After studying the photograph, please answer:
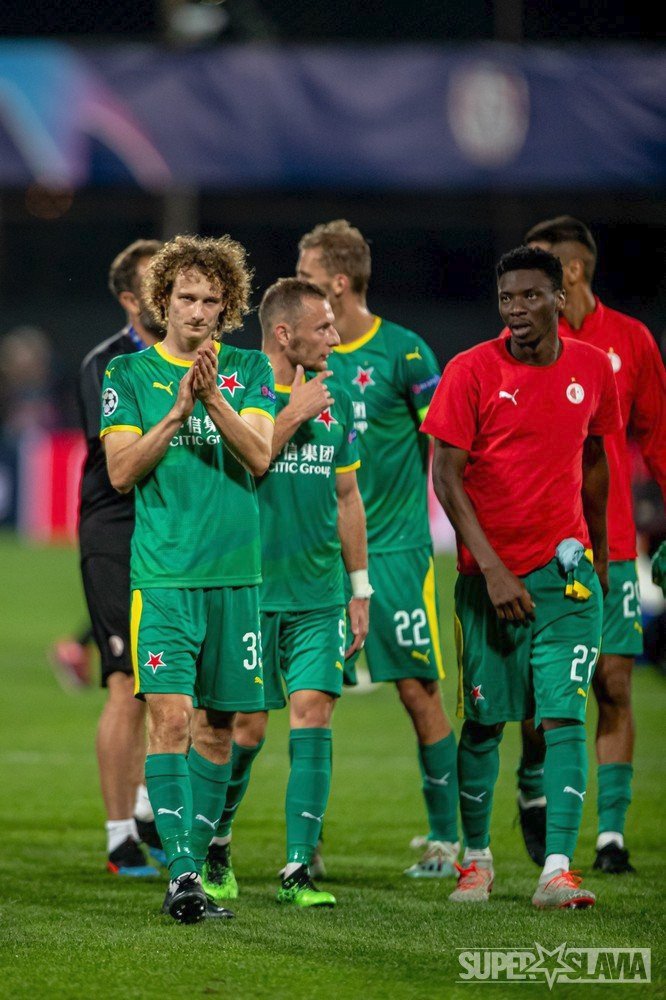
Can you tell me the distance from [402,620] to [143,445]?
1847mm

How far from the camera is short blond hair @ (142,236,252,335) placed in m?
5.56

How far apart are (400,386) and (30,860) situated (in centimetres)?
240

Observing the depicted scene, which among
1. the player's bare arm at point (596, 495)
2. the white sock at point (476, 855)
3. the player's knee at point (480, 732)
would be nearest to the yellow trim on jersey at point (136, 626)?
the player's knee at point (480, 732)

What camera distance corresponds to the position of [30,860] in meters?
6.55

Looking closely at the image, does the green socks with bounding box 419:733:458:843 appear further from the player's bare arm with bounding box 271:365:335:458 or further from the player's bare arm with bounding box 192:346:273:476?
the player's bare arm with bounding box 192:346:273:476

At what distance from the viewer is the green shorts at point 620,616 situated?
6668 mm

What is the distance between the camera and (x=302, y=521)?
19.9ft

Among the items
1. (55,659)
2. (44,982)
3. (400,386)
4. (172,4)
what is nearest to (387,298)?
(172,4)

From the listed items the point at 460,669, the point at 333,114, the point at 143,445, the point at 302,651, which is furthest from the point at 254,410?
the point at 333,114

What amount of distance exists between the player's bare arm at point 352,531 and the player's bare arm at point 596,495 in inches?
32.6

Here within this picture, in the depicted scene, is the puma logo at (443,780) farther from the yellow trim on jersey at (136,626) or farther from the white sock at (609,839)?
the yellow trim on jersey at (136,626)

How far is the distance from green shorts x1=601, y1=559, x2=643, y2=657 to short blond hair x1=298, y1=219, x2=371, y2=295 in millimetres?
1548

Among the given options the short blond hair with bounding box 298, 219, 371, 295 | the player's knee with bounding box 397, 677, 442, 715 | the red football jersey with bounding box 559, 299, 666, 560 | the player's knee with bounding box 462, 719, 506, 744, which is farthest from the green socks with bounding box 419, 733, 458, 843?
the short blond hair with bounding box 298, 219, 371, 295

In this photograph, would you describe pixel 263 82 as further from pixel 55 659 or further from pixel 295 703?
pixel 295 703
